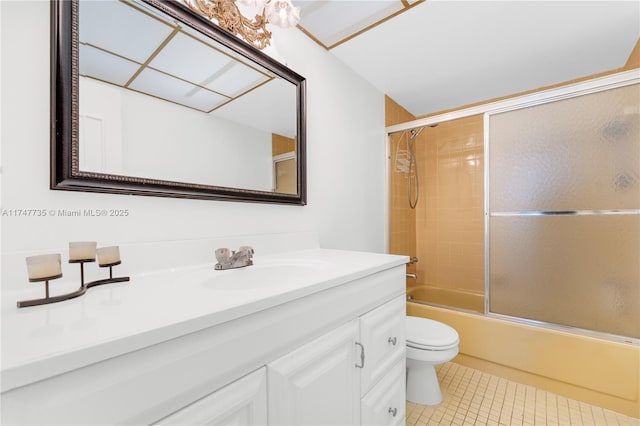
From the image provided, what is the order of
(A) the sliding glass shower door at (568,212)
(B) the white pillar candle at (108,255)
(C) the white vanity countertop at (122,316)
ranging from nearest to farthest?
1. (C) the white vanity countertop at (122,316)
2. (B) the white pillar candle at (108,255)
3. (A) the sliding glass shower door at (568,212)

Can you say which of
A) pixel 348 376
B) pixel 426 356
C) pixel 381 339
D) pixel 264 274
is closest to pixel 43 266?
pixel 264 274

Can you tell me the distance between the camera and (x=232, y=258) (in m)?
1.03

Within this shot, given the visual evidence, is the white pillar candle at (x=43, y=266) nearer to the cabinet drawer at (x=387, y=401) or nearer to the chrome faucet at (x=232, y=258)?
the chrome faucet at (x=232, y=258)

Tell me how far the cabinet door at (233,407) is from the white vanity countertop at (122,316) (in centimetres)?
15

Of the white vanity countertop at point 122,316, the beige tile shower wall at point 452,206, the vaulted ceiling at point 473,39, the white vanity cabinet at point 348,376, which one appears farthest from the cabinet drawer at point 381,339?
the beige tile shower wall at point 452,206

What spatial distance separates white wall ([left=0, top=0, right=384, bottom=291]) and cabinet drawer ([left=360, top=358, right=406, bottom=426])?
77 cm

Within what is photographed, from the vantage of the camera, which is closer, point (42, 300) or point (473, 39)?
point (42, 300)

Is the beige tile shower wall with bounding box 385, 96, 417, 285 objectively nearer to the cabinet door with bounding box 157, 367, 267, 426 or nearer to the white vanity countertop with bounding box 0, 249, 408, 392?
the white vanity countertop with bounding box 0, 249, 408, 392

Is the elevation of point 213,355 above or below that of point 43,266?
below

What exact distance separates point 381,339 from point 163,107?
1174mm

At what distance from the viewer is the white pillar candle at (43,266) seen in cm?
58

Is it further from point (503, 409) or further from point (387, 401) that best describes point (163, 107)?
point (503, 409)

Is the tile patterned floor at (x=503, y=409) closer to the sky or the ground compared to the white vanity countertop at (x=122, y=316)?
closer to the ground

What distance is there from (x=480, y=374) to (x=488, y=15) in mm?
2208
